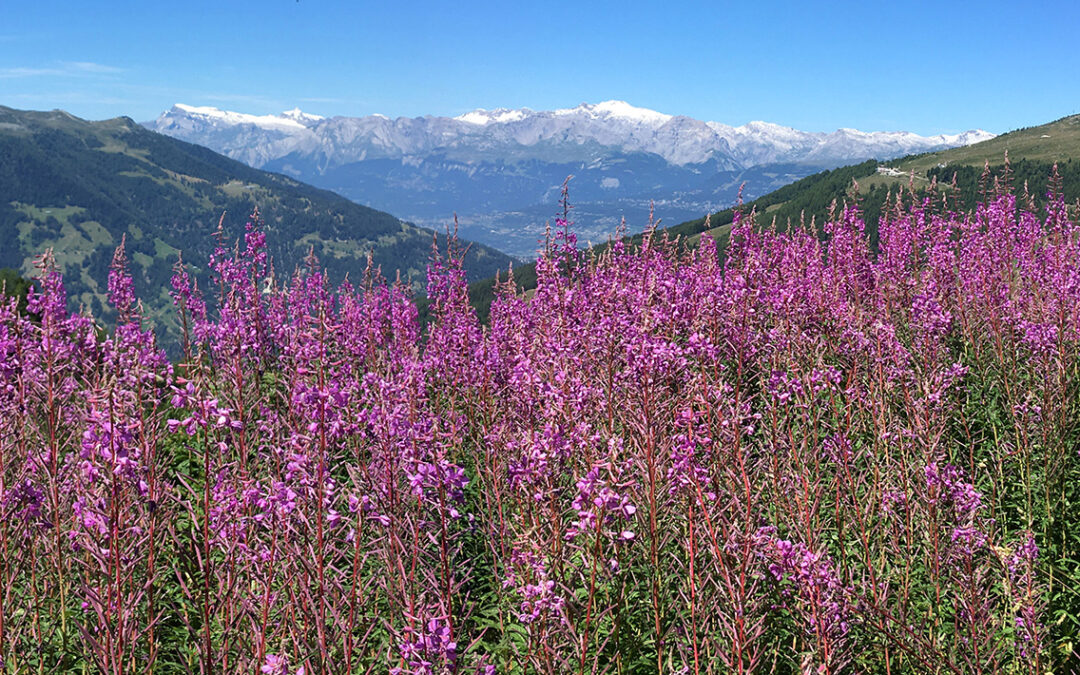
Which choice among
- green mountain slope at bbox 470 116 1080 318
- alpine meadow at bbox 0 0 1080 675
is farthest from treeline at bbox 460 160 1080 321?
alpine meadow at bbox 0 0 1080 675

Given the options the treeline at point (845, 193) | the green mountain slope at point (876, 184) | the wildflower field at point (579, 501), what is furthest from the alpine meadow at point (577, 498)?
the green mountain slope at point (876, 184)

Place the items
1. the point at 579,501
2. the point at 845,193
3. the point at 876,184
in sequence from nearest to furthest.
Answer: the point at 579,501
the point at 845,193
the point at 876,184

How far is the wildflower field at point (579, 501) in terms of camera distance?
4078 mm

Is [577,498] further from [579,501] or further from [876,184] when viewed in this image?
[876,184]

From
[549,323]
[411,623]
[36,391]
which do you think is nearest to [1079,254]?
[549,323]

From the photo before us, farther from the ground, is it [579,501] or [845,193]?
[845,193]

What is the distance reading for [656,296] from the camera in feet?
32.0

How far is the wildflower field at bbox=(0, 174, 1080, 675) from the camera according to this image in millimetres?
4078

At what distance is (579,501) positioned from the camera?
Answer: 171 inches

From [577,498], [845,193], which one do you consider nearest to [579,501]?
[577,498]

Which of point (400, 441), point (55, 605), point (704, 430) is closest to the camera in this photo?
point (400, 441)

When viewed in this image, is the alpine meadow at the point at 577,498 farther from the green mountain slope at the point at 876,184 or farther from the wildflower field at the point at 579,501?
the green mountain slope at the point at 876,184

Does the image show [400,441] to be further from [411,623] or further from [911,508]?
[911,508]

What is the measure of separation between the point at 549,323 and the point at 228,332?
496 centimetres
